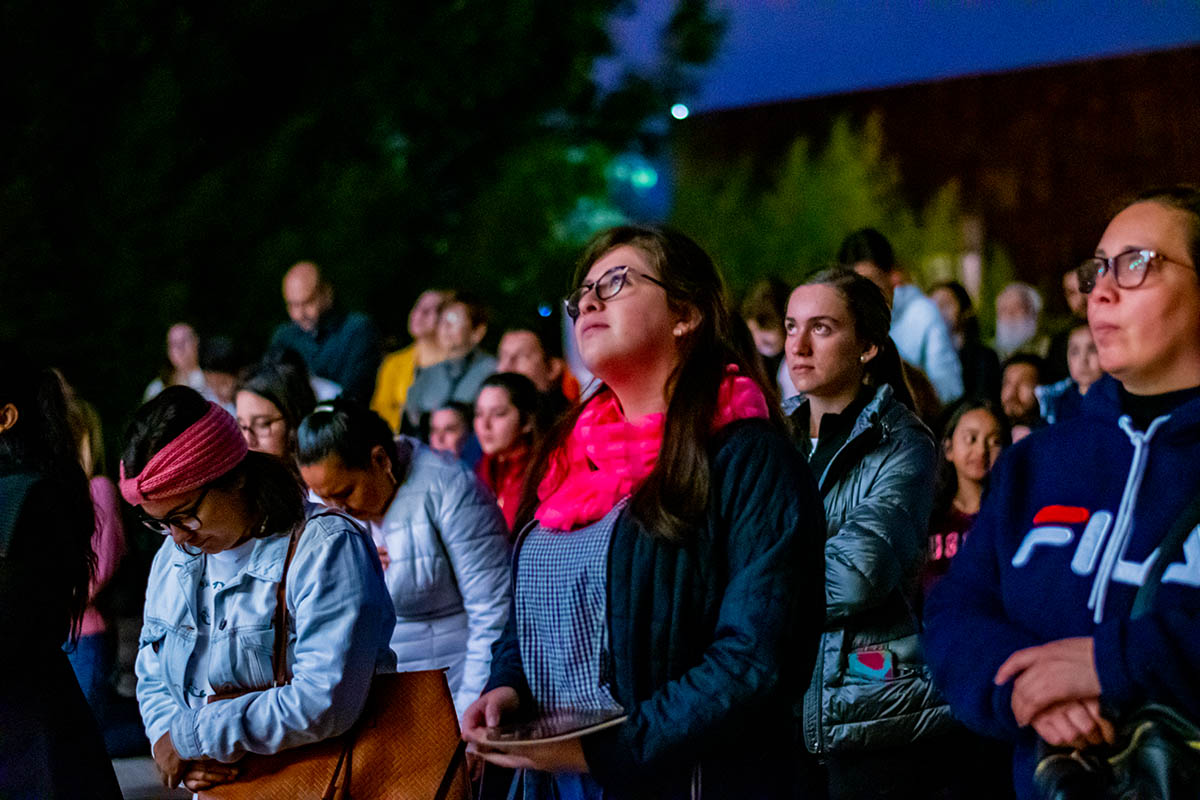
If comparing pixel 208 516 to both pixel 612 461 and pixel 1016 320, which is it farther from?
pixel 1016 320

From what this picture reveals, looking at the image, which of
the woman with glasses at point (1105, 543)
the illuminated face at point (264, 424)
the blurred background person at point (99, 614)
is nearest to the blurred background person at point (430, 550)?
the illuminated face at point (264, 424)

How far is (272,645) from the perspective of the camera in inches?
121

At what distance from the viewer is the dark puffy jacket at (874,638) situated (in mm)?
3475

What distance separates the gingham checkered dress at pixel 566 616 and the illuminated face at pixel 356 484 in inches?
65.2

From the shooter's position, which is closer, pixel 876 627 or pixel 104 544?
pixel 876 627

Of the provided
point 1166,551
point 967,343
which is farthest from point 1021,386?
point 1166,551

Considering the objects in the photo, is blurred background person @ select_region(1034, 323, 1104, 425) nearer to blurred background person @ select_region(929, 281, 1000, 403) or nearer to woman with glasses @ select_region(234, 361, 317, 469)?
blurred background person @ select_region(929, 281, 1000, 403)

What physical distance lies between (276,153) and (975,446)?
9.38 metres

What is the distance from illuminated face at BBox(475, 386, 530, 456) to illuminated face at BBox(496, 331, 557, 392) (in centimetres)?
145

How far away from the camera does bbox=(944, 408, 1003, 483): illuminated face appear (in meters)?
5.57

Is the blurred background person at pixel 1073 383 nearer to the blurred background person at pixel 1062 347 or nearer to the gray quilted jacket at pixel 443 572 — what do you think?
the blurred background person at pixel 1062 347

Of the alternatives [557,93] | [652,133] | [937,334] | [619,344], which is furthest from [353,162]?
[619,344]

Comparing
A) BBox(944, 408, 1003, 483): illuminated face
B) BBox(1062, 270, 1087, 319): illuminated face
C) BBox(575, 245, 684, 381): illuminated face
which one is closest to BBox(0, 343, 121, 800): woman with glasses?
BBox(575, 245, 684, 381): illuminated face

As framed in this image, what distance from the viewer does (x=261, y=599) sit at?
3.10 metres
